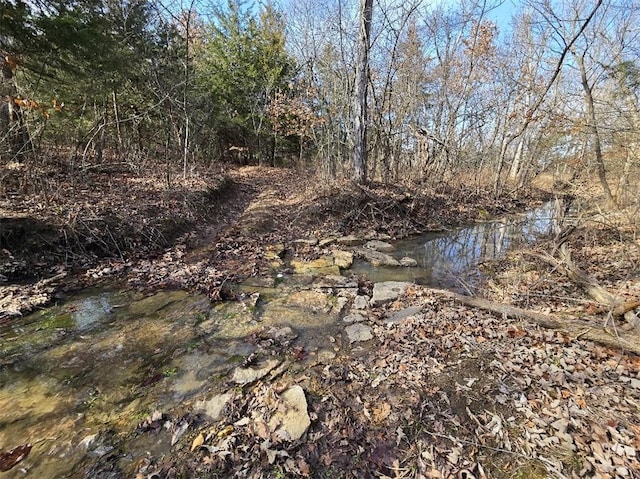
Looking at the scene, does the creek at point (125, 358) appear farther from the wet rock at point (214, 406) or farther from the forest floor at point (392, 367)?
the forest floor at point (392, 367)

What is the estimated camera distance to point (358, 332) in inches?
170

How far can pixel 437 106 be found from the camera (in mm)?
14328

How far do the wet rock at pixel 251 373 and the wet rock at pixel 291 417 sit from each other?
43 centimetres

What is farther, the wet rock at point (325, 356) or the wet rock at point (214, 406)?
the wet rock at point (325, 356)

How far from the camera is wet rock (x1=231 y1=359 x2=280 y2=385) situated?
333cm

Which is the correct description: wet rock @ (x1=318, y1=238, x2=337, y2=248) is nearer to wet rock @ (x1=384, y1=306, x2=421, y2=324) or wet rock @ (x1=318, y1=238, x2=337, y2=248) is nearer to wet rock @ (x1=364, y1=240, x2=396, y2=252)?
wet rock @ (x1=364, y1=240, x2=396, y2=252)

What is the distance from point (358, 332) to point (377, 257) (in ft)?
11.0

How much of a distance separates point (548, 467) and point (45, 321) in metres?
5.63

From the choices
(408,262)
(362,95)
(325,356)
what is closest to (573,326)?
(325,356)

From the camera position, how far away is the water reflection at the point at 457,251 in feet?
21.3

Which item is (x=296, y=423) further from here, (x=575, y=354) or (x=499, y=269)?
→ (x=499, y=269)

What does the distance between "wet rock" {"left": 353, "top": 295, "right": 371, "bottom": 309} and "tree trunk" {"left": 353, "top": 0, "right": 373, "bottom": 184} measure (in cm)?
602

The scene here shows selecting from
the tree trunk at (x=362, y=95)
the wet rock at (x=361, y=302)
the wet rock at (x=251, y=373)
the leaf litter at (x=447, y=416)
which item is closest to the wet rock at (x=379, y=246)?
the tree trunk at (x=362, y=95)

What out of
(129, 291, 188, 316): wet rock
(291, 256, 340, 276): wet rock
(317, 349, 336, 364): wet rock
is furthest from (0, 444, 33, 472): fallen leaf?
(291, 256, 340, 276): wet rock
